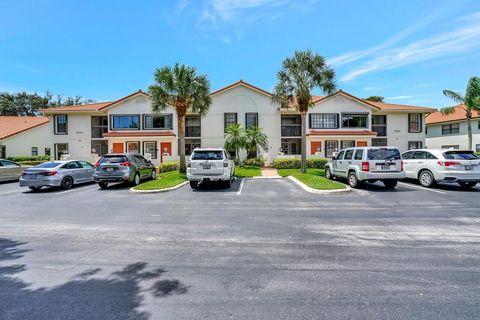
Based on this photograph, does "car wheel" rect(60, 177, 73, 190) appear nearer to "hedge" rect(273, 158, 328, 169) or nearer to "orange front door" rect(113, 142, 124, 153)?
"orange front door" rect(113, 142, 124, 153)

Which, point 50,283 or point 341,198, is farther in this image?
point 341,198

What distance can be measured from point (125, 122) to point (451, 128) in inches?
1520

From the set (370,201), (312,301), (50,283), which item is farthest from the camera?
(370,201)

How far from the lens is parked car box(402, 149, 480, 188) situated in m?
12.2

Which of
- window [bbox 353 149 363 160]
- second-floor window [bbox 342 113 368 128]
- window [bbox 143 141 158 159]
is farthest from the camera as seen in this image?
second-floor window [bbox 342 113 368 128]

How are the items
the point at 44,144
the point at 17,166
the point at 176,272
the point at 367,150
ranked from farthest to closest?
the point at 44,144 → the point at 17,166 → the point at 367,150 → the point at 176,272

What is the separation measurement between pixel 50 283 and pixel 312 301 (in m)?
3.54

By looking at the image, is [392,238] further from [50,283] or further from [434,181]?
[434,181]

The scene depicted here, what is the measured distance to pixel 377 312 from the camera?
3.19m

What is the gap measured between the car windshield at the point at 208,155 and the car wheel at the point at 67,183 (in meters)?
6.78

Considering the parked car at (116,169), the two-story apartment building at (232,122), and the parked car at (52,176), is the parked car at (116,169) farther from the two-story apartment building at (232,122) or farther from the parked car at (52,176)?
the two-story apartment building at (232,122)

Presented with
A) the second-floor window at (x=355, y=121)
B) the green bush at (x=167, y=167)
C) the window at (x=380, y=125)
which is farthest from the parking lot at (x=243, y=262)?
the window at (x=380, y=125)

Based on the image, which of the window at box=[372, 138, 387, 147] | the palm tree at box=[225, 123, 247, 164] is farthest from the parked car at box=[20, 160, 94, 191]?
the window at box=[372, 138, 387, 147]

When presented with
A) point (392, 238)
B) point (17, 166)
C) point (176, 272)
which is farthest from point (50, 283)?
point (17, 166)
